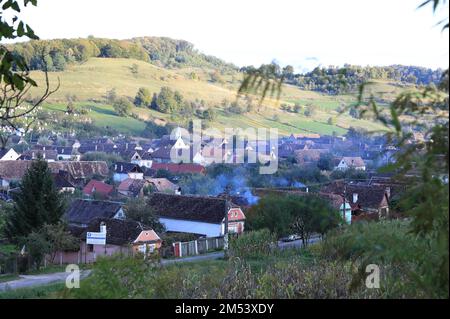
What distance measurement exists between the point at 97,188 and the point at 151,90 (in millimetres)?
63432

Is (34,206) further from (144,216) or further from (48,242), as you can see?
(144,216)

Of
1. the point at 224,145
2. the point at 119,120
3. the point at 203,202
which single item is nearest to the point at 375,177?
the point at 203,202

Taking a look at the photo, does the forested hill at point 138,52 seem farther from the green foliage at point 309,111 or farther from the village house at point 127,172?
the village house at point 127,172

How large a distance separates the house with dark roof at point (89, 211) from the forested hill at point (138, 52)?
62604mm

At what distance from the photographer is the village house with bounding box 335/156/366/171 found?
49.6 meters

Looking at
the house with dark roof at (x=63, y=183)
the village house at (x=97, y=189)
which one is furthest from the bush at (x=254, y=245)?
the house with dark roof at (x=63, y=183)

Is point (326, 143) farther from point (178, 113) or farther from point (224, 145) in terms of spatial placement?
point (178, 113)

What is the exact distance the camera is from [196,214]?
1187 inches

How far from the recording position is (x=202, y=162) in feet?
200

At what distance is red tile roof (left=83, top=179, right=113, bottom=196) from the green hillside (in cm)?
1877

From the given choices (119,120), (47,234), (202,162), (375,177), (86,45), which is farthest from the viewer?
(86,45)

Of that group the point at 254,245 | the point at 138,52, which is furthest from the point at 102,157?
the point at 138,52

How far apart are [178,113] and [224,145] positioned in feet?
96.5

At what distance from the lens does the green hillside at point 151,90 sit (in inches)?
3174
